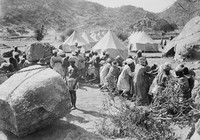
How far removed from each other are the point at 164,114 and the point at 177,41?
1236 centimetres

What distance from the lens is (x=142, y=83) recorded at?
6777 millimetres

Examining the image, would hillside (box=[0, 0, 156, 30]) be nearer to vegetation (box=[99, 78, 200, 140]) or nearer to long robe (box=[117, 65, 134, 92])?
long robe (box=[117, 65, 134, 92])

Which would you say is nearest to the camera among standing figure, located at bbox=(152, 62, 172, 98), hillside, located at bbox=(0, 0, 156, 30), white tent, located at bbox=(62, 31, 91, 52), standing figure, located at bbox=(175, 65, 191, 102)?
standing figure, located at bbox=(175, 65, 191, 102)

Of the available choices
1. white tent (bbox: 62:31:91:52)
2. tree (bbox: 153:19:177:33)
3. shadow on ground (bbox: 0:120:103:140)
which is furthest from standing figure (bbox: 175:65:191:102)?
tree (bbox: 153:19:177:33)

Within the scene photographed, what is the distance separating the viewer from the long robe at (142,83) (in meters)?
6.70

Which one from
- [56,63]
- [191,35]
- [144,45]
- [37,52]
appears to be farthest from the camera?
[144,45]

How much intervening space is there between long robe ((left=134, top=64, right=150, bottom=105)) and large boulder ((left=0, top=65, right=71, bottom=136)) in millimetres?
2507

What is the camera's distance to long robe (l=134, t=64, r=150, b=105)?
6.70 metres

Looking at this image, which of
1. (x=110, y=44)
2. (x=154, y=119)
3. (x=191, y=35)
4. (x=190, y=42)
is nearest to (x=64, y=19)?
(x=110, y=44)

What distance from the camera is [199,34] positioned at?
536 inches

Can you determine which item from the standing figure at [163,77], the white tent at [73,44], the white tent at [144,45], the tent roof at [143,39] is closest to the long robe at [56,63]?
the standing figure at [163,77]

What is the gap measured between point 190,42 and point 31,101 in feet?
38.7

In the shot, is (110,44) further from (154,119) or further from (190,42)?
(154,119)

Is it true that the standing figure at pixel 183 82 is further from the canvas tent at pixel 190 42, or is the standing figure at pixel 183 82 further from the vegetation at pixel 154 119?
the canvas tent at pixel 190 42
